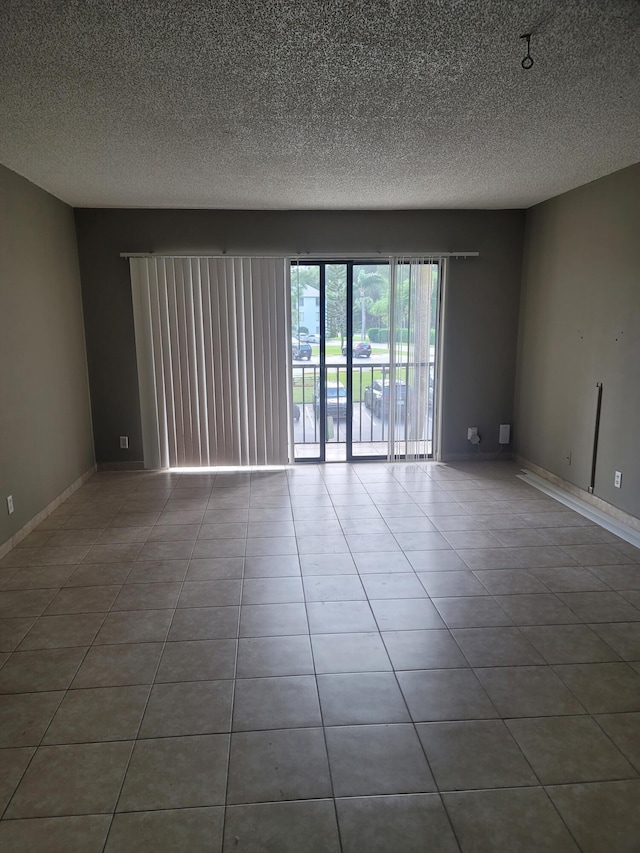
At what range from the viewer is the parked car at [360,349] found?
5.52 m

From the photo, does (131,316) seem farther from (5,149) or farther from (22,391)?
(5,149)

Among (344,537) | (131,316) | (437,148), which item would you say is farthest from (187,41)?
(131,316)

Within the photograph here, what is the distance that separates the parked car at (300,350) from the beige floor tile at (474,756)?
3.95m

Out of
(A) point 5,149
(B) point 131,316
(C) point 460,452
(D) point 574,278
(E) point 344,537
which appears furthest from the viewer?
(C) point 460,452

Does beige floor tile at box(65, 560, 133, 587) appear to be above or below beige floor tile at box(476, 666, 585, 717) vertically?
above

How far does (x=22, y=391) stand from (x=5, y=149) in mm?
1526

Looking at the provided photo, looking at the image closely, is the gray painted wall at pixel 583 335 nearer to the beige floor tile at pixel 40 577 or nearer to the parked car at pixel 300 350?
the parked car at pixel 300 350

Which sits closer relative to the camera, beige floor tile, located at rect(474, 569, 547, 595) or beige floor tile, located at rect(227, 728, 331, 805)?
beige floor tile, located at rect(227, 728, 331, 805)

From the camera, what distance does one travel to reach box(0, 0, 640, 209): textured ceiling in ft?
6.14

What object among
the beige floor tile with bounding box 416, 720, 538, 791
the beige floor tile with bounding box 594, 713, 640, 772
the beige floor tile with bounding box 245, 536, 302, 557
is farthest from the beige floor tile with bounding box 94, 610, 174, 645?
the beige floor tile with bounding box 594, 713, 640, 772

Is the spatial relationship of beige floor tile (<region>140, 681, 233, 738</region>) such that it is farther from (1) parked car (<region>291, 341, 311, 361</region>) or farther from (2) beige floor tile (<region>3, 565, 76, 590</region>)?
(1) parked car (<region>291, 341, 311, 361</region>)

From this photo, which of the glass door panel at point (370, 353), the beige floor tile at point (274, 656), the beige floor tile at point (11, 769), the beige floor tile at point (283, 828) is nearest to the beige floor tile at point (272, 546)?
the beige floor tile at point (274, 656)

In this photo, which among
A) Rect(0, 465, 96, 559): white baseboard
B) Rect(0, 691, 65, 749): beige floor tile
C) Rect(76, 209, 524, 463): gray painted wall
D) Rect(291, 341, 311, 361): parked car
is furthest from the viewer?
Rect(291, 341, 311, 361): parked car

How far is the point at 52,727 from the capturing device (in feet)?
6.56
